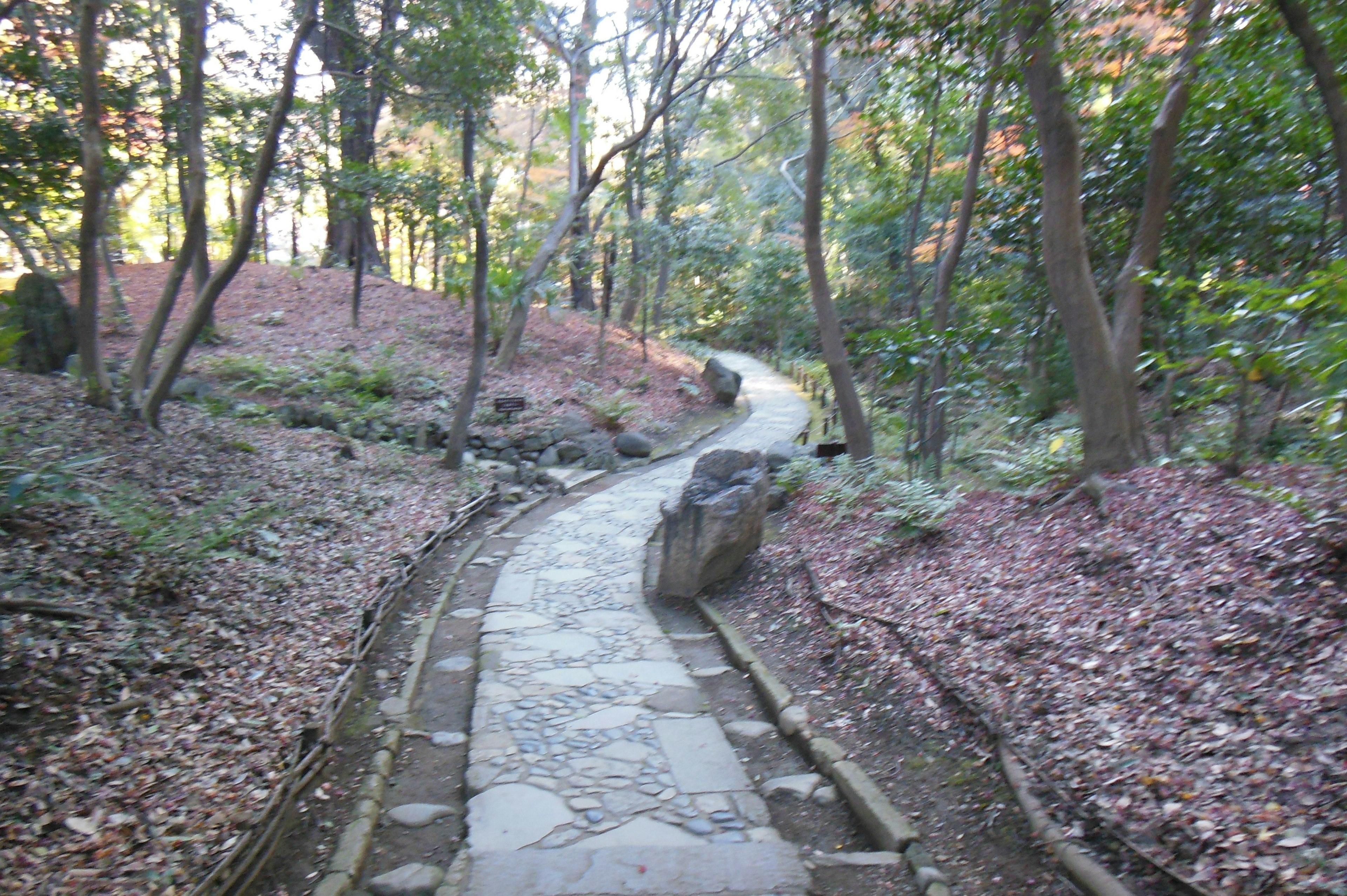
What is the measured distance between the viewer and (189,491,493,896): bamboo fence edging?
313 centimetres

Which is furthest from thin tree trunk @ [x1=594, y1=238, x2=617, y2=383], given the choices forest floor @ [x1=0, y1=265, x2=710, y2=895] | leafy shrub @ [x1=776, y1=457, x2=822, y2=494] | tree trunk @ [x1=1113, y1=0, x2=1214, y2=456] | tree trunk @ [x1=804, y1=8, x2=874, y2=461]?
tree trunk @ [x1=1113, y1=0, x2=1214, y2=456]

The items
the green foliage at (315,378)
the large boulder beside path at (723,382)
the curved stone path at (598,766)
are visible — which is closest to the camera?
the curved stone path at (598,766)

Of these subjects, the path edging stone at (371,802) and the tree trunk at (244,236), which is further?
the tree trunk at (244,236)

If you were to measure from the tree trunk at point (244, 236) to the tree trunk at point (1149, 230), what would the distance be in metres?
7.55

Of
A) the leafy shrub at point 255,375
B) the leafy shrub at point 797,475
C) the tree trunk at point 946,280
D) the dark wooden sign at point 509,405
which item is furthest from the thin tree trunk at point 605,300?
the tree trunk at point 946,280

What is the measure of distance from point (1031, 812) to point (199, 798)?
3.72 m

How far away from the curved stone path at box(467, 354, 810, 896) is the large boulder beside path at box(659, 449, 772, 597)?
0.52 m

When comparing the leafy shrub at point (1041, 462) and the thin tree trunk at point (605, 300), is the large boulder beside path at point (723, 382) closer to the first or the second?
the thin tree trunk at point (605, 300)

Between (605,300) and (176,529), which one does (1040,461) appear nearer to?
(176,529)

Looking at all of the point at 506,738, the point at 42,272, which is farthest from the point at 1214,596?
the point at 42,272

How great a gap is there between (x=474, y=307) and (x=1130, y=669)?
8984mm

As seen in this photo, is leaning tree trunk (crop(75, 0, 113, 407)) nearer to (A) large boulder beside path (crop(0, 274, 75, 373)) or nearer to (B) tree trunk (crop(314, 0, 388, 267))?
(B) tree trunk (crop(314, 0, 388, 267))

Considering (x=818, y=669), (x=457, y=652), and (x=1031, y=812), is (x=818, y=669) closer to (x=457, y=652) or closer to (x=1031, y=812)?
(x=1031, y=812)

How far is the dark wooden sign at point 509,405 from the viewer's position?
13.5m
